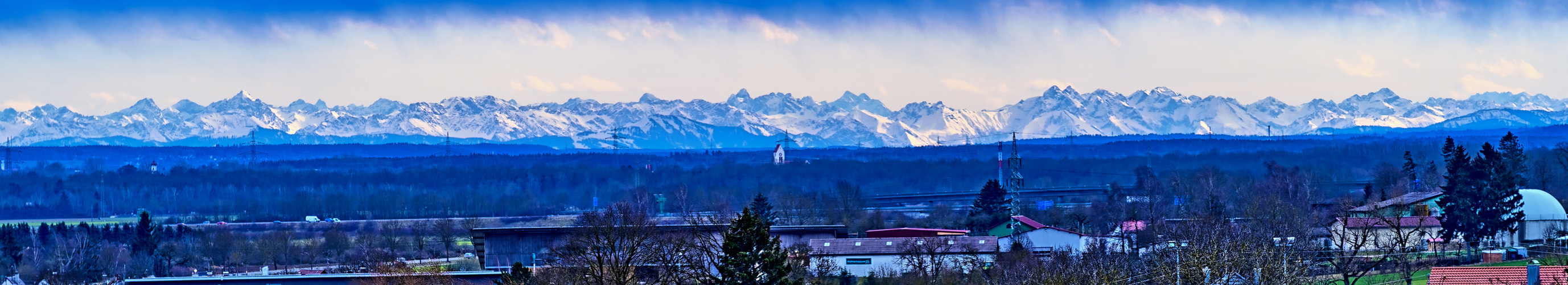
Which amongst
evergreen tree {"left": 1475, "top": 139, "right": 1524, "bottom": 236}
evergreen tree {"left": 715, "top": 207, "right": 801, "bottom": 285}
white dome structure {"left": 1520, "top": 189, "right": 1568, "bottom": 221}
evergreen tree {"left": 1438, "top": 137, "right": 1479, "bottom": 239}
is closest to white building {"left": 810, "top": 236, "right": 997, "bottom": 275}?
evergreen tree {"left": 1438, "top": 137, "right": 1479, "bottom": 239}

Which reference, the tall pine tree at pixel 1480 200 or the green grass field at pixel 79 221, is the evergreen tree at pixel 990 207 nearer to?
the tall pine tree at pixel 1480 200

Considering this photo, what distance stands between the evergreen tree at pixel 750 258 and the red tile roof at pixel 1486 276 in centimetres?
1689

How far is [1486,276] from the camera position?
4494 cm

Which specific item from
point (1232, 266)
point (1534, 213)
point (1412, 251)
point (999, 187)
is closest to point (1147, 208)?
point (999, 187)

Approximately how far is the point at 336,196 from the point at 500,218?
122ft

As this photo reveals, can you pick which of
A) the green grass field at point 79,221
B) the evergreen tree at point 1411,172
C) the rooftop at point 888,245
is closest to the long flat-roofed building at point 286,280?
the rooftop at point 888,245

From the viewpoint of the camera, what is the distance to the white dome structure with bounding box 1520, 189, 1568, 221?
253 ft

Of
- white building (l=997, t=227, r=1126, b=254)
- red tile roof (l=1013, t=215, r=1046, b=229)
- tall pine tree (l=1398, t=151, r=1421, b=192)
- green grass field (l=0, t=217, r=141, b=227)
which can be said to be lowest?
green grass field (l=0, t=217, r=141, b=227)

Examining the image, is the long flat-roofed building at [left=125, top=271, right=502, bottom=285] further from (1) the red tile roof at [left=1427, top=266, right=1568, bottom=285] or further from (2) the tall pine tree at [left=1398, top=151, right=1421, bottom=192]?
(2) the tall pine tree at [left=1398, top=151, right=1421, bottom=192]

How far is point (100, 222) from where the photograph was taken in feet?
591

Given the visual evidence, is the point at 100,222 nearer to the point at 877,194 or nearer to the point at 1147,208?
the point at 877,194

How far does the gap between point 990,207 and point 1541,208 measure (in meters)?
35.3

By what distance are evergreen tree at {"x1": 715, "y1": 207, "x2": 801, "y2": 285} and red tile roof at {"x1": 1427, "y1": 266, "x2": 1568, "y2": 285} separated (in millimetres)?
16886

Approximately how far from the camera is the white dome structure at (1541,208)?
77.1m
